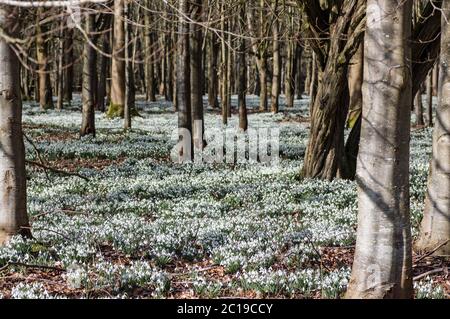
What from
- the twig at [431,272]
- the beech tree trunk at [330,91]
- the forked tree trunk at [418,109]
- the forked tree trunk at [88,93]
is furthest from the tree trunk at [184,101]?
the forked tree trunk at [418,109]

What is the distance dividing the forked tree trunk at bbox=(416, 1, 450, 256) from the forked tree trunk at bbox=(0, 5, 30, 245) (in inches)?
220

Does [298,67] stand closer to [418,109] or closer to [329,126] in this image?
[418,109]

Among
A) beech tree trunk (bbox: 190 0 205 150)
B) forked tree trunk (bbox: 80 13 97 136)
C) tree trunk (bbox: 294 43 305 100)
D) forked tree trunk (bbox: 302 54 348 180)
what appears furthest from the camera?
tree trunk (bbox: 294 43 305 100)

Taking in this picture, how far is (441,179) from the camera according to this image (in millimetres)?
7148

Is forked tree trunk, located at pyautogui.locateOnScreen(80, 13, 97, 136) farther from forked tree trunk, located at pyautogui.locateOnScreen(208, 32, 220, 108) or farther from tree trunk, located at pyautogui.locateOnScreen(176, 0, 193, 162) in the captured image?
forked tree trunk, located at pyautogui.locateOnScreen(208, 32, 220, 108)

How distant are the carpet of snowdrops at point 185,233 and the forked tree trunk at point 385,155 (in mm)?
828

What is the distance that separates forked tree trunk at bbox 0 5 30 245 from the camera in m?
7.26

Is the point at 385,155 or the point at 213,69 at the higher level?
the point at 213,69

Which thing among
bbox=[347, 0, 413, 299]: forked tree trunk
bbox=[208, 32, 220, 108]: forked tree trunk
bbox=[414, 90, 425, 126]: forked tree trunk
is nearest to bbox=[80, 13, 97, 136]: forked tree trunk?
bbox=[208, 32, 220, 108]: forked tree trunk

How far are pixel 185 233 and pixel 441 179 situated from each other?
151 inches

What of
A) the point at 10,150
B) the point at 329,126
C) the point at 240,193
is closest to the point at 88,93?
the point at 240,193

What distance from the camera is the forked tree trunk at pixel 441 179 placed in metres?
7.13
